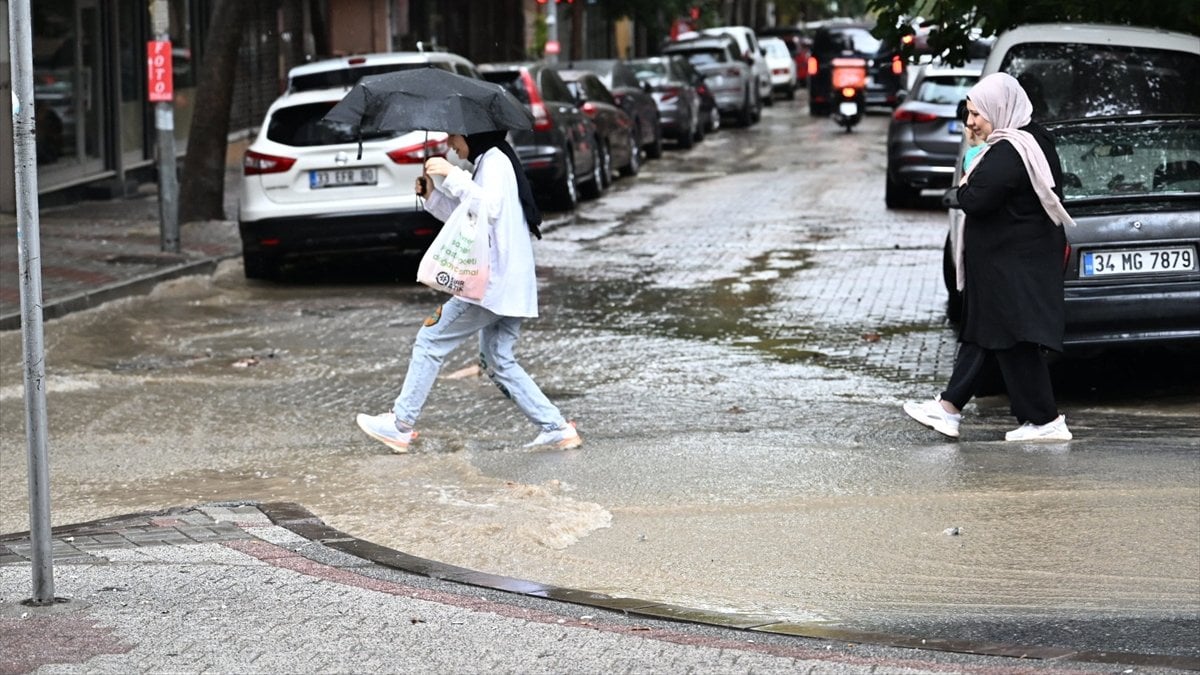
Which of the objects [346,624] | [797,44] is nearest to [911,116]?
[346,624]

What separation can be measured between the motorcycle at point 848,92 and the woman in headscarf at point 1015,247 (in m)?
27.2

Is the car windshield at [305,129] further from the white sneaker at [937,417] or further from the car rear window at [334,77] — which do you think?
the white sneaker at [937,417]

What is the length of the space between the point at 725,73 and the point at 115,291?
25332 millimetres

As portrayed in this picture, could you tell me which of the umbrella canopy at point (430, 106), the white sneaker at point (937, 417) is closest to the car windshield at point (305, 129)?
the umbrella canopy at point (430, 106)

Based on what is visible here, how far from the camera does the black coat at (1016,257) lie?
8.30m

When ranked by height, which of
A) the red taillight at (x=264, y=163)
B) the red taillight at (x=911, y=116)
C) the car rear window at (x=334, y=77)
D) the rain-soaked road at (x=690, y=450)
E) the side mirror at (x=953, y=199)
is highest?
the car rear window at (x=334, y=77)

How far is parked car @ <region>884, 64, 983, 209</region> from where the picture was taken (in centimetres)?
2028

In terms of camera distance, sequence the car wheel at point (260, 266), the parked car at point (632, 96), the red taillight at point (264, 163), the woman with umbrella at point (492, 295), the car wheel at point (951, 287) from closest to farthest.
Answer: the woman with umbrella at point (492, 295)
the car wheel at point (951, 287)
the red taillight at point (264, 163)
the car wheel at point (260, 266)
the parked car at point (632, 96)

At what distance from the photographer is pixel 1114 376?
10.5m

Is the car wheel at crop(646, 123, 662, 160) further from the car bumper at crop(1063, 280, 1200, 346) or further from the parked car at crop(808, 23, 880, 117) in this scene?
the car bumper at crop(1063, 280, 1200, 346)

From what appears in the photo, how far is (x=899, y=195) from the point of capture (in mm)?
20625

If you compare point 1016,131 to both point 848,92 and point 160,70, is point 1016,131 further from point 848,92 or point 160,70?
point 848,92

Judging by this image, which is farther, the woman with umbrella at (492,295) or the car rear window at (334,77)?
the car rear window at (334,77)

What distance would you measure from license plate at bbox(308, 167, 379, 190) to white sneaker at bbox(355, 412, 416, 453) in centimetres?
645
